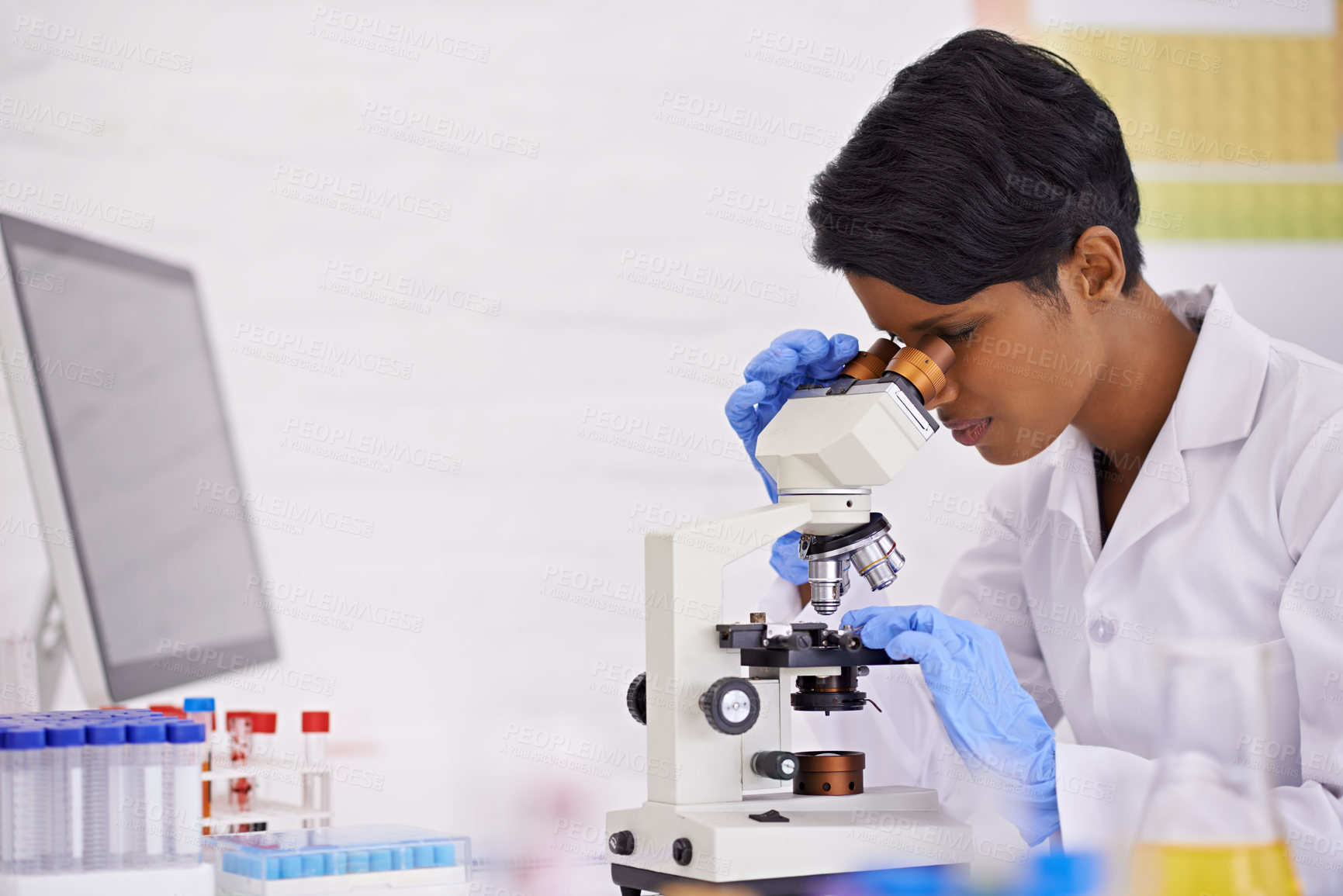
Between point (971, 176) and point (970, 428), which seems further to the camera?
point (970, 428)

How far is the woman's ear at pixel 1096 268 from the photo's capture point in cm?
161

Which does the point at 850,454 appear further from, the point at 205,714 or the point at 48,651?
the point at 48,651

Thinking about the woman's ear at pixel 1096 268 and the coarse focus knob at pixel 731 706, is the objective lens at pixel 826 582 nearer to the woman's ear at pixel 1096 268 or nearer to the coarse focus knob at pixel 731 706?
the coarse focus knob at pixel 731 706

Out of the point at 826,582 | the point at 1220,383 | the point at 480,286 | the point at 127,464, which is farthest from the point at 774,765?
the point at 480,286

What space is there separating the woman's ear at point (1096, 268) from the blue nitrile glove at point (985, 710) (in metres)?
0.56

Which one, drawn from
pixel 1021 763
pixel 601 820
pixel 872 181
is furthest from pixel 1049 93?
pixel 601 820

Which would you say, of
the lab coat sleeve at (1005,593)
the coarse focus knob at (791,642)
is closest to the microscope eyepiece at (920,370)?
the coarse focus knob at (791,642)

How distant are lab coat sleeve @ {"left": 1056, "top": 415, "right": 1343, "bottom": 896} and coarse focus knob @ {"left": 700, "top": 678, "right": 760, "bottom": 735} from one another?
1.22 ft

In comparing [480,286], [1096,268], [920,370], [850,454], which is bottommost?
[850,454]

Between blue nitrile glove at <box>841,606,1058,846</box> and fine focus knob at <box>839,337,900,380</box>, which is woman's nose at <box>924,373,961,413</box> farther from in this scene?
blue nitrile glove at <box>841,606,1058,846</box>

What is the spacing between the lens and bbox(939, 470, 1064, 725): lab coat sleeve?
6.70 feet

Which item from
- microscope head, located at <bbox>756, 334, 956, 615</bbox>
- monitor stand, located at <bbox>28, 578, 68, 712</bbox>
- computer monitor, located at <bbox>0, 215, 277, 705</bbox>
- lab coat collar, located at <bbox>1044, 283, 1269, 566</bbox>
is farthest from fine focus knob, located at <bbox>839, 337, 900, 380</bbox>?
monitor stand, located at <bbox>28, 578, 68, 712</bbox>

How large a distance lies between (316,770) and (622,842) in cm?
45

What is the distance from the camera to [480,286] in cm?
264
